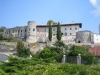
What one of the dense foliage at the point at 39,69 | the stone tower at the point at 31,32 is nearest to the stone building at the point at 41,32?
the stone tower at the point at 31,32

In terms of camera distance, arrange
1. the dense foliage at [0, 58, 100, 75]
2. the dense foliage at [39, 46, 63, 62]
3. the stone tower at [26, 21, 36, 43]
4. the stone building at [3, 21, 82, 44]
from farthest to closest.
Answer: the stone tower at [26, 21, 36, 43] < the stone building at [3, 21, 82, 44] < the dense foliage at [39, 46, 63, 62] < the dense foliage at [0, 58, 100, 75]

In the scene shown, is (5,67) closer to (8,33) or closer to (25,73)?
(25,73)

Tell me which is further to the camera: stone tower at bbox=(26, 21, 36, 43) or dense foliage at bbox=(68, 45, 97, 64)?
stone tower at bbox=(26, 21, 36, 43)

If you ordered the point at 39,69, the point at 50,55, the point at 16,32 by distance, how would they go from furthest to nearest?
the point at 16,32, the point at 50,55, the point at 39,69

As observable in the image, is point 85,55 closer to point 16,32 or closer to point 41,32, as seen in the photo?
point 41,32

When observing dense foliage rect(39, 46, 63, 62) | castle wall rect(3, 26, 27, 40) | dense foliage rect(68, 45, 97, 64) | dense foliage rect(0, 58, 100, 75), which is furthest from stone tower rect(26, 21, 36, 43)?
dense foliage rect(0, 58, 100, 75)

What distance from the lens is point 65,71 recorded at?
10.7 metres

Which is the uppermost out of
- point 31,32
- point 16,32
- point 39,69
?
point 16,32

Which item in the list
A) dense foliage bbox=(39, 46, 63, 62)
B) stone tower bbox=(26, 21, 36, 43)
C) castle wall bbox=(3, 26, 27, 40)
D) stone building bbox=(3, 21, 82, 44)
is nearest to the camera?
dense foliage bbox=(39, 46, 63, 62)

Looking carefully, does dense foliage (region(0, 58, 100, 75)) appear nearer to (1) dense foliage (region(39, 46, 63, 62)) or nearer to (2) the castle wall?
(1) dense foliage (region(39, 46, 63, 62))

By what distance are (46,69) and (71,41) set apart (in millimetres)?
55027

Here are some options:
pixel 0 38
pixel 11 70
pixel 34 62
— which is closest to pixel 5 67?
pixel 11 70

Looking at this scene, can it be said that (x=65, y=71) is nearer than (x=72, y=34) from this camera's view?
Yes

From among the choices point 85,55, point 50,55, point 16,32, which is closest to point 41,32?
point 16,32
